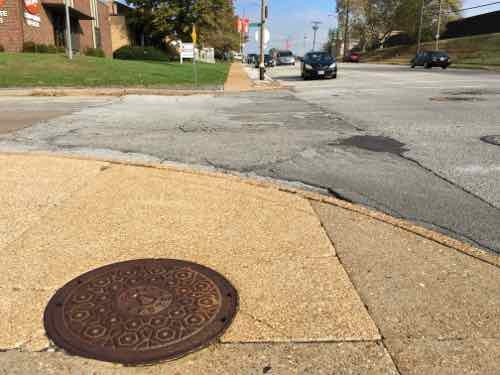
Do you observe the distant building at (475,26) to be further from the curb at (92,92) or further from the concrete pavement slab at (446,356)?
the concrete pavement slab at (446,356)

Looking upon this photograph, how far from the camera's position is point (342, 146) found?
7109 millimetres

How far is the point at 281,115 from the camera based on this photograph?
10727 millimetres

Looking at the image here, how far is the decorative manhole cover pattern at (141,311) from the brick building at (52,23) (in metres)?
28.9

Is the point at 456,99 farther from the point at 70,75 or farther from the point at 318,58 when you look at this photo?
the point at 70,75

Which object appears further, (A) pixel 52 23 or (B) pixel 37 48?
(A) pixel 52 23

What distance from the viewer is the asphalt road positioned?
15.2 feet

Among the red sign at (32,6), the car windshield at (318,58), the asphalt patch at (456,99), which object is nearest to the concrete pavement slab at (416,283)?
the asphalt patch at (456,99)

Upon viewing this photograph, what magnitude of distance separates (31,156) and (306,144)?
3921 millimetres

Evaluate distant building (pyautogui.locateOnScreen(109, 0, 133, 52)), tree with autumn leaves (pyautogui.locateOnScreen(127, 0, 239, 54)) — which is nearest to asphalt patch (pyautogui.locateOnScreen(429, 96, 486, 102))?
tree with autumn leaves (pyautogui.locateOnScreen(127, 0, 239, 54))

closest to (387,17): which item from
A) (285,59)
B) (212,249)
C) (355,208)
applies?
(285,59)

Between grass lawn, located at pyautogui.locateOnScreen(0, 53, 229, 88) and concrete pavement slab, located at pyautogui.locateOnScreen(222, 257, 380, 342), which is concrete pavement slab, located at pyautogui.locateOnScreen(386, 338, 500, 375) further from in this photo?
grass lawn, located at pyautogui.locateOnScreen(0, 53, 229, 88)

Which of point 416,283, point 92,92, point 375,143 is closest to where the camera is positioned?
point 416,283

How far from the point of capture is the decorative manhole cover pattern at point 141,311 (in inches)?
92.3

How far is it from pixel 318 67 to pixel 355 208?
2182 cm
